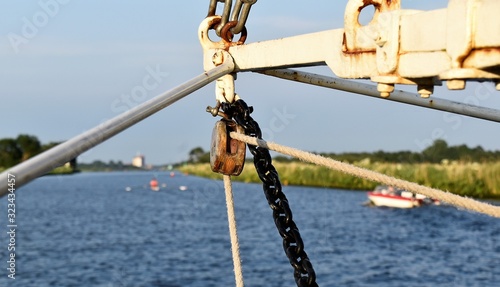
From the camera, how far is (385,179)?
2.17 m

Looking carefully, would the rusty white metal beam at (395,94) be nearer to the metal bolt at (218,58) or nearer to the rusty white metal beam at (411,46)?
the metal bolt at (218,58)

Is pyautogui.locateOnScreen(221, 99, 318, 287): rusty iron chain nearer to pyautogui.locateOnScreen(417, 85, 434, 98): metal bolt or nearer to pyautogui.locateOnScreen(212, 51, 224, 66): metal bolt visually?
pyautogui.locateOnScreen(212, 51, 224, 66): metal bolt

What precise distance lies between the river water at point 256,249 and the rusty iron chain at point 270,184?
A: 48.3 feet

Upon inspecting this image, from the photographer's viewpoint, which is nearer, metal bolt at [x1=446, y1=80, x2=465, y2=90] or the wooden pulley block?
metal bolt at [x1=446, y1=80, x2=465, y2=90]

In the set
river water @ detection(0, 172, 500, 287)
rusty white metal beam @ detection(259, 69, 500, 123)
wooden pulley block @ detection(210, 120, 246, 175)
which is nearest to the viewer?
rusty white metal beam @ detection(259, 69, 500, 123)

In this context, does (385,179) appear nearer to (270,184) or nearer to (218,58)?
(270,184)

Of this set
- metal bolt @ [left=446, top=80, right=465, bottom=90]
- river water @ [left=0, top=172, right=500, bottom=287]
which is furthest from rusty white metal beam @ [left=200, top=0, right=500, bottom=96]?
river water @ [left=0, top=172, right=500, bottom=287]

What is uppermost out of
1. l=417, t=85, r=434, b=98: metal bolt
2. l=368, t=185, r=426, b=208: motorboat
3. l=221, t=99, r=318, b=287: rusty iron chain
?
l=417, t=85, r=434, b=98: metal bolt

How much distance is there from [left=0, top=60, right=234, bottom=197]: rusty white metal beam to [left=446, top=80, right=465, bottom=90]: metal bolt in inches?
29.9

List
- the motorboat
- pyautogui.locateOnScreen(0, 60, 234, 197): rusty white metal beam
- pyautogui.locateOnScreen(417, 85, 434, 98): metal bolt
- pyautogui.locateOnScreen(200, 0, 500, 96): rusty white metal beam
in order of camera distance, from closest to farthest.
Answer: pyautogui.locateOnScreen(0, 60, 234, 197): rusty white metal beam → pyautogui.locateOnScreen(200, 0, 500, 96): rusty white metal beam → pyautogui.locateOnScreen(417, 85, 434, 98): metal bolt → the motorboat

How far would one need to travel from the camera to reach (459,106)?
2.54m

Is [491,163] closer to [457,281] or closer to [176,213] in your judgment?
[176,213]

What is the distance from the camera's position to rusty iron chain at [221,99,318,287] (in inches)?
104

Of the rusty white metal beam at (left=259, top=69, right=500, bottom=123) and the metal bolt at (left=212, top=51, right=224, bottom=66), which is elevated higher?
Result: the metal bolt at (left=212, top=51, right=224, bottom=66)
